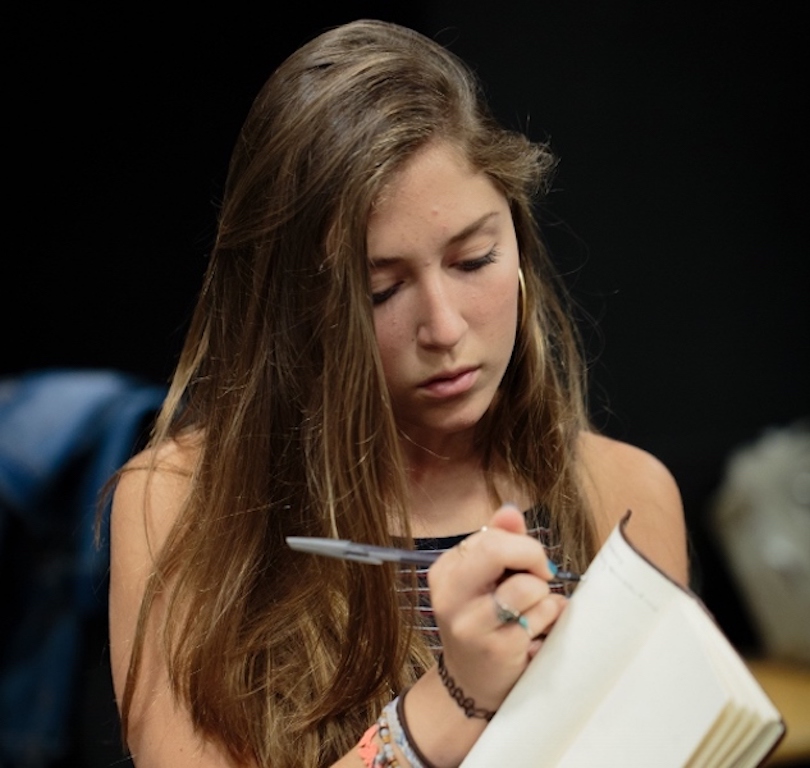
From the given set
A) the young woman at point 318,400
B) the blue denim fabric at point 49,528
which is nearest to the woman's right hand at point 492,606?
the young woman at point 318,400

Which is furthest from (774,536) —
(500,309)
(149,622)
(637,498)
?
(149,622)

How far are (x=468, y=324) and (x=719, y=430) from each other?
1742mm

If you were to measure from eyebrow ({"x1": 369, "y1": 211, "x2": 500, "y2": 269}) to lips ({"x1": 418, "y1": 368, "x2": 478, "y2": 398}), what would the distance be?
118 millimetres

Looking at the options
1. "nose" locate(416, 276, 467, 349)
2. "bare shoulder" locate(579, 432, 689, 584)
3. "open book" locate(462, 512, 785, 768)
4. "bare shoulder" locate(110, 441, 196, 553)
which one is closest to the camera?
"open book" locate(462, 512, 785, 768)

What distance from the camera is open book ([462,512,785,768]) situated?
0.89 m

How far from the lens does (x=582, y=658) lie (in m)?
0.97

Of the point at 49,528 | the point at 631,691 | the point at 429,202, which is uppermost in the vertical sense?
the point at 429,202

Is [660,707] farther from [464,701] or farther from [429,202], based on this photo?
[429,202]

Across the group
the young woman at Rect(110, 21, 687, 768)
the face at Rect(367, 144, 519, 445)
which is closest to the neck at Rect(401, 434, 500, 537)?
the young woman at Rect(110, 21, 687, 768)

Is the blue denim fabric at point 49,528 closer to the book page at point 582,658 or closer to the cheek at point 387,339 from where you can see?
the cheek at point 387,339

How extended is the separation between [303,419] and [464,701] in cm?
37

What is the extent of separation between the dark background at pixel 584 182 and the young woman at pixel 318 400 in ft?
0.99

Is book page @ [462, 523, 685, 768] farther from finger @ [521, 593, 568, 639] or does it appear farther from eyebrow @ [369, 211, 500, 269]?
eyebrow @ [369, 211, 500, 269]

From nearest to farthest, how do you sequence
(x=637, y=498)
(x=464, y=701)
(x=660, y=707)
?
(x=660, y=707), (x=464, y=701), (x=637, y=498)
